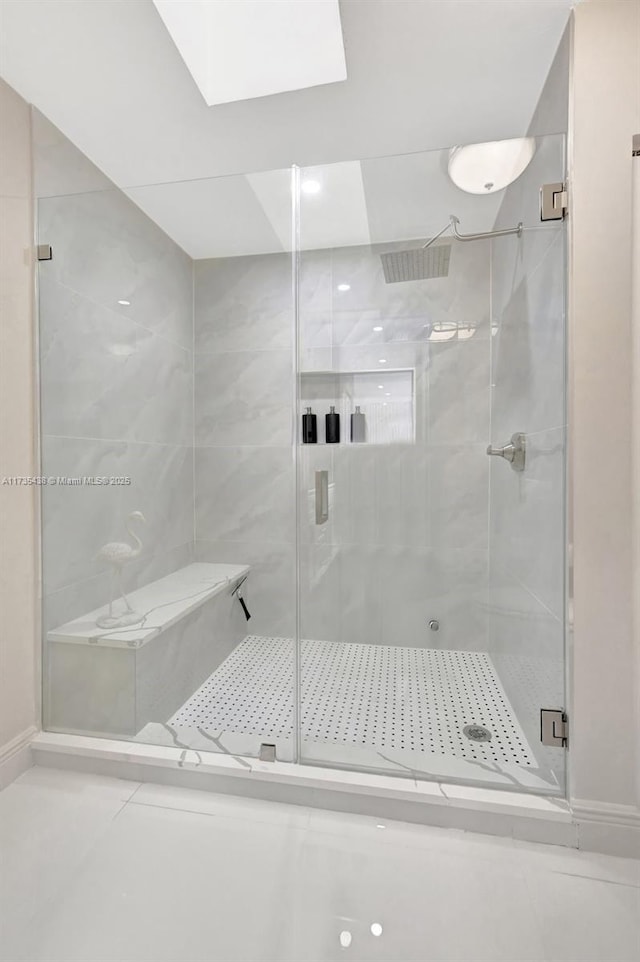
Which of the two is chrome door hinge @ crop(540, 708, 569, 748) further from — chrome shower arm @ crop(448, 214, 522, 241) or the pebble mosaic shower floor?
chrome shower arm @ crop(448, 214, 522, 241)

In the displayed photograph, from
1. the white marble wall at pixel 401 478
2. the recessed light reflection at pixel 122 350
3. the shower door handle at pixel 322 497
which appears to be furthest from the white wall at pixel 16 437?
the shower door handle at pixel 322 497

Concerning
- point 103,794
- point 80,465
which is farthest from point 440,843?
point 80,465

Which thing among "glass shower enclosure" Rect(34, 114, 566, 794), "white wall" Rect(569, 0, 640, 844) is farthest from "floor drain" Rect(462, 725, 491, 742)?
"white wall" Rect(569, 0, 640, 844)

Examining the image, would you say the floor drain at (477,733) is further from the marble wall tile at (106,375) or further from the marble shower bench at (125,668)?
the marble wall tile at (106,375)

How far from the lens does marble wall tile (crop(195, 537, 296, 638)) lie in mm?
1867

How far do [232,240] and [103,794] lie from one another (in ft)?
7.12

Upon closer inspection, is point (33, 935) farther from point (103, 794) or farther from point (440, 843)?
point (440, 843)

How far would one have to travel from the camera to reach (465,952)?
35.4 inches

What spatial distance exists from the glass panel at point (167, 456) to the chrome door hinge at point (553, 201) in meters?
0.92

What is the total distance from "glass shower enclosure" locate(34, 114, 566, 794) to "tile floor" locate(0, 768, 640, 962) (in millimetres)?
200

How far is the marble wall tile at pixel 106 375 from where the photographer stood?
1.58 metres

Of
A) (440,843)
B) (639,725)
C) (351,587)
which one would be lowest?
(440,843)

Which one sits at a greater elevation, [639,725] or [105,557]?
[105,557]

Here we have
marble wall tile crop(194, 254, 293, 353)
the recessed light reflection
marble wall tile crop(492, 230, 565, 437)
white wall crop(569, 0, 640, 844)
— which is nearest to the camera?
white wall crop(569, 0, 640, 844)
